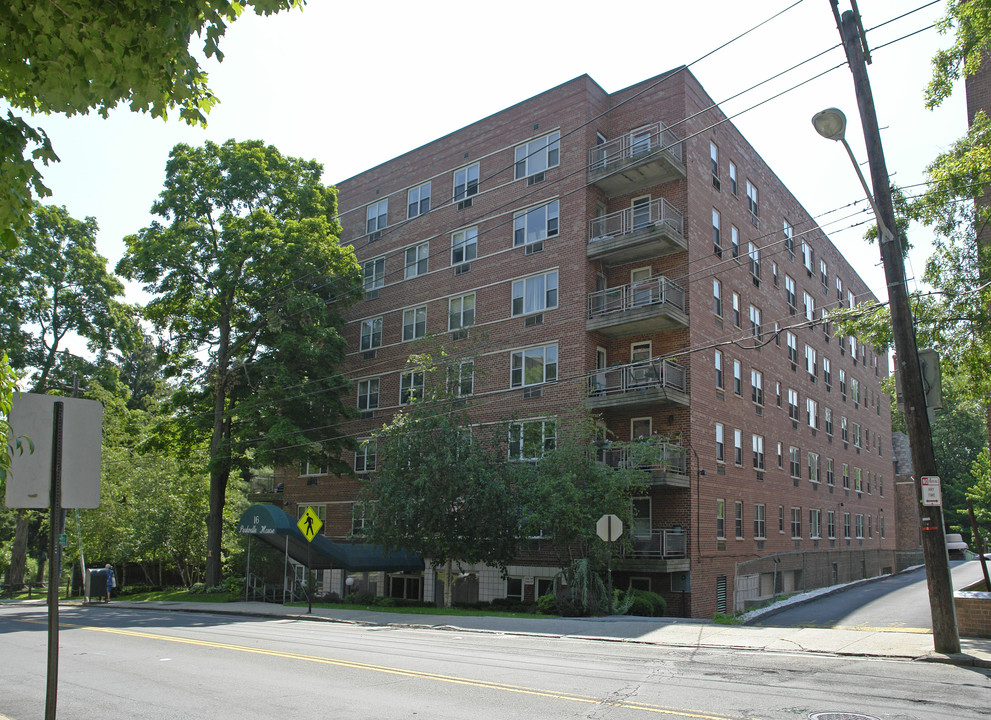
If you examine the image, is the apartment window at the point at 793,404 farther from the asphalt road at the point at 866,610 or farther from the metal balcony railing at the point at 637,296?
the metal balcony railing at the point at 637,296

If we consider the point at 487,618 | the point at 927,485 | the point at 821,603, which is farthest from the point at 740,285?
the point at 927,485

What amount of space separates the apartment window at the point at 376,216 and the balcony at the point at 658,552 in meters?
19.9

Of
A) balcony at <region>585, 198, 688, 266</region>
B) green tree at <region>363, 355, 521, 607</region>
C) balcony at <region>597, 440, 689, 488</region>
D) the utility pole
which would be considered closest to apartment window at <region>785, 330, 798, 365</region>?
balcony at <region>585, 198, 688, 266</region>

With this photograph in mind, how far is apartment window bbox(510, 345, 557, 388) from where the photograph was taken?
28.7 meters

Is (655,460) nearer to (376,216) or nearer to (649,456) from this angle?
(649,456)

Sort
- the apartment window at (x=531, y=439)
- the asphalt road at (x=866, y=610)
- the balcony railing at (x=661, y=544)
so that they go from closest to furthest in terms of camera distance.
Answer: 1. the asphalt road at (x=866, y=610)
2. the apartment window at (x=531, y=439)
3. the balcony railing at (x=661, y=544)

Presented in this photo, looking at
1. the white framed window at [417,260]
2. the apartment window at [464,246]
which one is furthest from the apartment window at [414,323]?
the apartment window at [464,246]

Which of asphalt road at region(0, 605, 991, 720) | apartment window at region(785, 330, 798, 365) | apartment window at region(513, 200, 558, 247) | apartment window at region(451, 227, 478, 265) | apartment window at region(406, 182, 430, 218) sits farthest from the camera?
apartment window at region(785, 330, 798, 365)

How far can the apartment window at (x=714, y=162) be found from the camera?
3133 centimetres

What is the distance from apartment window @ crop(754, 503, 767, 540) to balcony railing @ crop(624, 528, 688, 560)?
23.8ft

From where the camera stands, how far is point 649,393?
25.5 m

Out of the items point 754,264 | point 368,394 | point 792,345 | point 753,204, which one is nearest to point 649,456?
point 754,264

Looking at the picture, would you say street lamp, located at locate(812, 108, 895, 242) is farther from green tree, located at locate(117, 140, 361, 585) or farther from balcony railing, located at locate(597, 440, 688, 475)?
green tree, located at locate(117, 140, 361, 585)

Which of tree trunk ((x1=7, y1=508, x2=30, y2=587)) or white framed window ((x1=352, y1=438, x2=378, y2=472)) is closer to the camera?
white framed window ((x1=352, y1=438, x2=378, y2=472))
